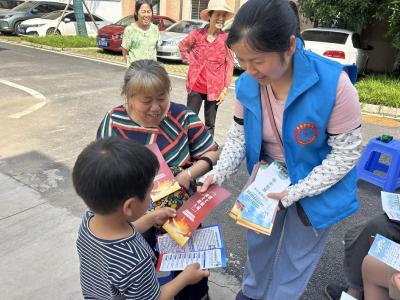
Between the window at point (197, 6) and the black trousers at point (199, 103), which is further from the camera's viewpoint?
the window at point (197, 6)

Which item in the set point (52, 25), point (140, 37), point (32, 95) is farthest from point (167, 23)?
point (140, 37)

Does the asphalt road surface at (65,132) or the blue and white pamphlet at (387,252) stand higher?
the blue and white pamphlet at (387,252)

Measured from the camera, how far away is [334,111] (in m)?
1.54

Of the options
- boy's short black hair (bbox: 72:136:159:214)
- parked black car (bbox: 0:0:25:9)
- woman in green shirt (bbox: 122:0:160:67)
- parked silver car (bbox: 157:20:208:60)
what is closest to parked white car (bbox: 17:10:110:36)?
parked silver car (bbox: 157:20:208:60)

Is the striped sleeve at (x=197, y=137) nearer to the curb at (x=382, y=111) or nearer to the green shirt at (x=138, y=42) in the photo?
the green shirt at (x=138, y=42)

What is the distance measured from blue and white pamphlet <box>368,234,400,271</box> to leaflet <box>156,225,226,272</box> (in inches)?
26.2

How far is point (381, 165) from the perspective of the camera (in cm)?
406

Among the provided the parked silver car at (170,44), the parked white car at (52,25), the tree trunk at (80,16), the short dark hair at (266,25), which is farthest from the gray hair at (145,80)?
the parked white car at (52,25)

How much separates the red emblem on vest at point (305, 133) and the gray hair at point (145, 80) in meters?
0.62

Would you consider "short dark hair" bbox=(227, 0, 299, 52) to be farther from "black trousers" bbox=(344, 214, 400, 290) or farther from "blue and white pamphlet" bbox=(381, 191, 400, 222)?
"black trousers" bbox=(344, 214, 400, 290)

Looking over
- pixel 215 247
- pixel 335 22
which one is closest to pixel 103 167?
pixel 215 247

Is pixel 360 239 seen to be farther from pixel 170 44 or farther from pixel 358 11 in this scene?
pixel 170 44

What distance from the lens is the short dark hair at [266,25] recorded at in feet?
4.60

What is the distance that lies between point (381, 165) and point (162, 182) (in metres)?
3.08
